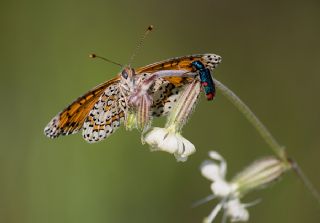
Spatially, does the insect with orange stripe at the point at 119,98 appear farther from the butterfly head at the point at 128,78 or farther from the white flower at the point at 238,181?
the white flower at the point at 238,181

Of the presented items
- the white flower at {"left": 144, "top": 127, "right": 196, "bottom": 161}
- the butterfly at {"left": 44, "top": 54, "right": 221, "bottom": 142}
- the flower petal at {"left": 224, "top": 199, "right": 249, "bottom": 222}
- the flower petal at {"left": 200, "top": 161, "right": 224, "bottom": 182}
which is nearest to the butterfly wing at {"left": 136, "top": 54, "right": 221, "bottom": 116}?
the butterfly at {"left": 44, "top": 54, "right": 221, "bottom": 142}

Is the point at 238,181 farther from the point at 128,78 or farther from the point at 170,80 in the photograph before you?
the point at 128,78

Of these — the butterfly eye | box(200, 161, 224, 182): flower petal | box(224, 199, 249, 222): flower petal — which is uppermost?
the butterfly eye

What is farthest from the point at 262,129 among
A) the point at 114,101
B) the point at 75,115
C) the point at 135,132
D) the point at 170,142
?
the point at 135,132

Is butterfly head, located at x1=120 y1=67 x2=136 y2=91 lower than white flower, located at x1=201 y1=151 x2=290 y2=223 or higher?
higher

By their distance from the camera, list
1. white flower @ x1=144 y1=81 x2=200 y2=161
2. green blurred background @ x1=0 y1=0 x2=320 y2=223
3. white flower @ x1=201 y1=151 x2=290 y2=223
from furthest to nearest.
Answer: green blurred background @ x1=0 y1=0 x2=320 y2=223, white flower @ x1=144 y1=81 x2=200 y2=161, white flower @ x1=201 y1=151 x2=290 y2=223

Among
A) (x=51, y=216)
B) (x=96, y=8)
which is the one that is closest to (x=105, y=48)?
(x=96, y=8)

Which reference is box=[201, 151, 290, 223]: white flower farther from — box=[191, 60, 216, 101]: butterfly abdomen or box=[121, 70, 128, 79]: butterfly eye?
box=[121, 70, 128, 79]: butterfly eye
